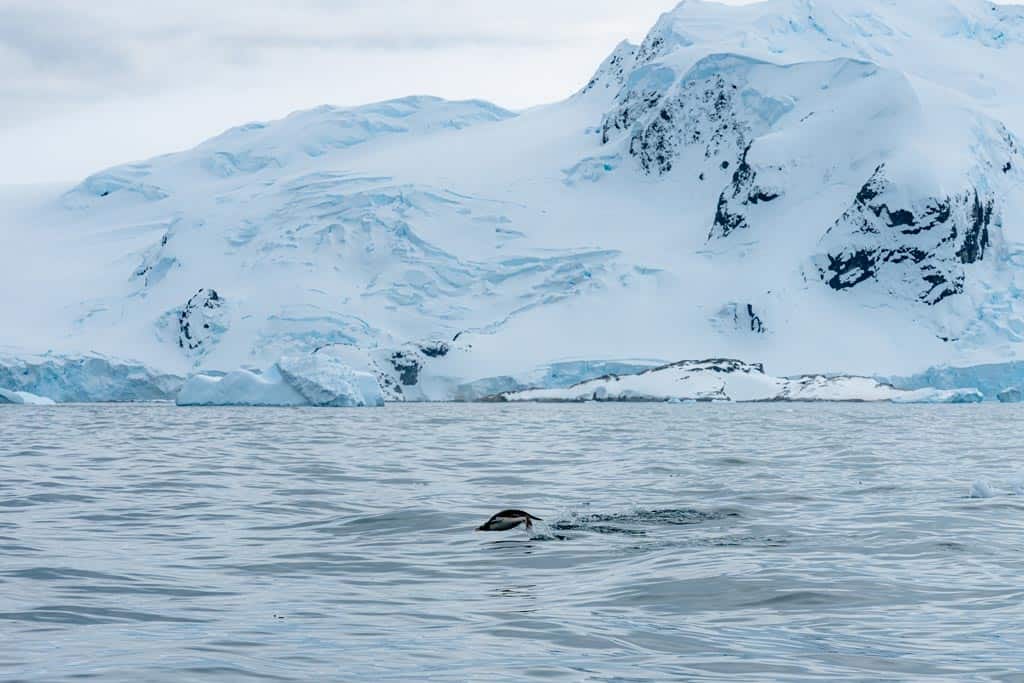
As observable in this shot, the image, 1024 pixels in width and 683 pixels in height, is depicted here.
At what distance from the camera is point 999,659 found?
24.1ft

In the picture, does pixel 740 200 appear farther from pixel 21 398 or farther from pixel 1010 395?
pixel 21 398

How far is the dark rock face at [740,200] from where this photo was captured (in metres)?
130

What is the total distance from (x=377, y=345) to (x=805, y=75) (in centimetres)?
5830

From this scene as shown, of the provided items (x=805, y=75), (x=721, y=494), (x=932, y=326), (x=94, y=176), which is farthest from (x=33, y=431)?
(x=94, y=176)

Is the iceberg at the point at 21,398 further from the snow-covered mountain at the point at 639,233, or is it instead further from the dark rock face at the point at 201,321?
the dark rock face at the point at 201,321

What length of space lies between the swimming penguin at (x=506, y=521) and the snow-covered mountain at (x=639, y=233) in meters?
79.3

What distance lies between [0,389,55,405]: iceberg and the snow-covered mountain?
10968 millimetres

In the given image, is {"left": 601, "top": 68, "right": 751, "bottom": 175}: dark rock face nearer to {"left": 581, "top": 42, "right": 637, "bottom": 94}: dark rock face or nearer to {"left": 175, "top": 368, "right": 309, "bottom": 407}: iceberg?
{"left": 581, "top": 42, "right": 637, "bottom": 94}: dark rock face

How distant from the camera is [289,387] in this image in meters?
67.8

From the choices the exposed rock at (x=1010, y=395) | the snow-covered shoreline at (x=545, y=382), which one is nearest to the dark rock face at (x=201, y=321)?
the snow-covered shoreline at (x=545, y=382)

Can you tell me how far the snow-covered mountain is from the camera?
106 m

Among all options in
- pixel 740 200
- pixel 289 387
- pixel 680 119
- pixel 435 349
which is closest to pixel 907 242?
pixel 740 200

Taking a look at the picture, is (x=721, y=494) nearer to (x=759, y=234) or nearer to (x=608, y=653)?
(x=608, y=653)

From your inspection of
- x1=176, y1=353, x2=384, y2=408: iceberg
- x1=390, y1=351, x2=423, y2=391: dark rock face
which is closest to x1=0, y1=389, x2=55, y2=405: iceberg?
x1=176, y1=353, x2=384, y2=408: iceberg
